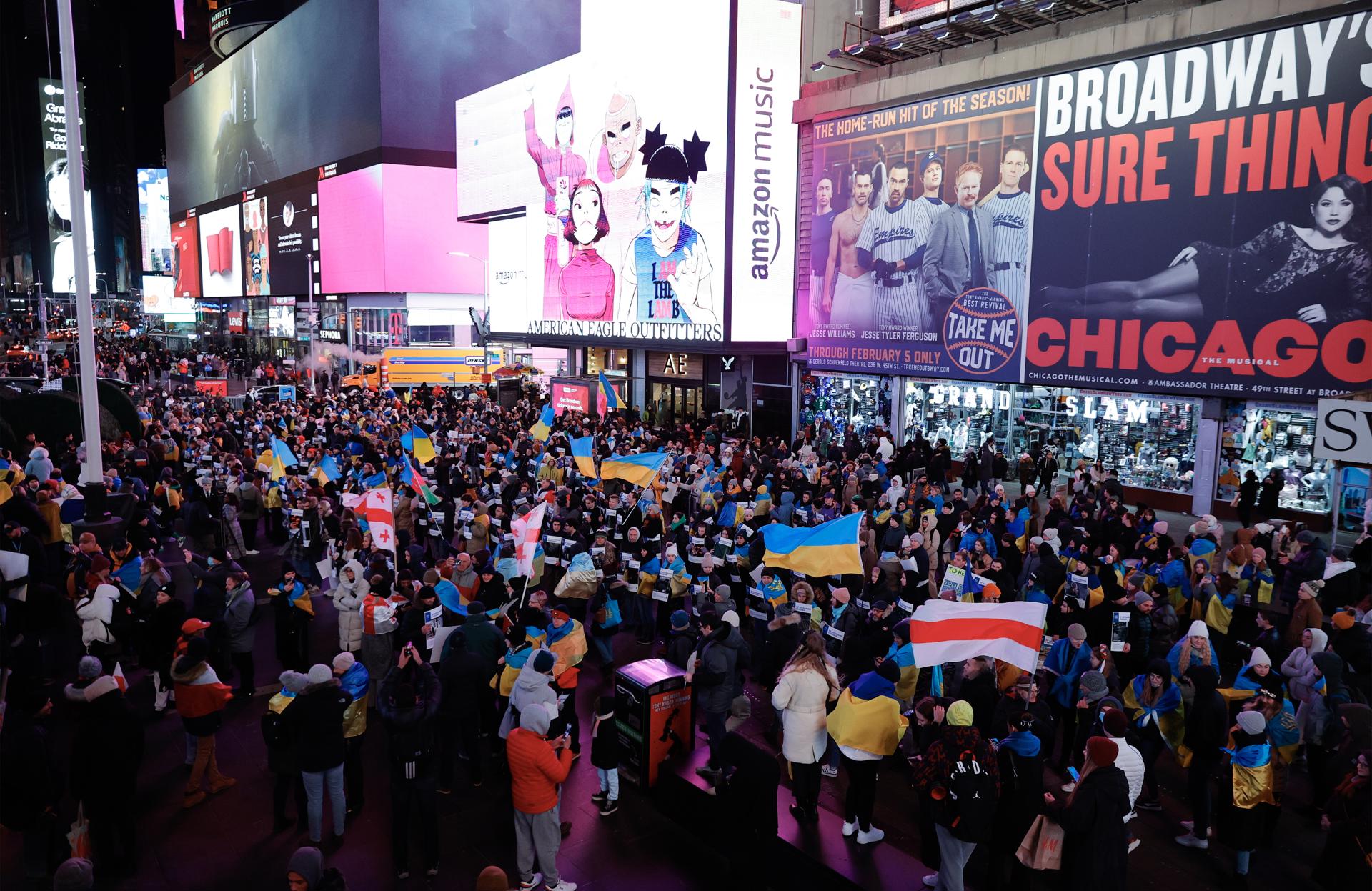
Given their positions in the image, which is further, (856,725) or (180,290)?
(180,290)

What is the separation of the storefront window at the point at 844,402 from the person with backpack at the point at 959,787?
21231 millimetres

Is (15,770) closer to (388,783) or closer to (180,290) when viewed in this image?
(388,783)

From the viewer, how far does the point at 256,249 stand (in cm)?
8156

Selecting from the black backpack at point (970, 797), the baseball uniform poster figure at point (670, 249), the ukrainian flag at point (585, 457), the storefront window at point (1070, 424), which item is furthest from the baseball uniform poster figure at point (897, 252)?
the black backpack at point (970, 797)

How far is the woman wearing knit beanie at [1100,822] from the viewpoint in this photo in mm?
6188

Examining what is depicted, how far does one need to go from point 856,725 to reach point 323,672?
4.39 metres

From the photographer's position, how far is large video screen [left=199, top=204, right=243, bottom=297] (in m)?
85.7

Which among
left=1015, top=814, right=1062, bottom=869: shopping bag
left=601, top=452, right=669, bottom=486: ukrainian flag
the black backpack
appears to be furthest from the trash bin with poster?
left=601, top=452, right=669, bottom=486: ukrainian flag

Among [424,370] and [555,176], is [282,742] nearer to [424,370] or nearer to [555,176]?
[555,176]

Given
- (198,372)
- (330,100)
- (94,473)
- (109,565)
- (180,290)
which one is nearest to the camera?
(109,565)

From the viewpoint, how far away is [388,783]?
9.08 m

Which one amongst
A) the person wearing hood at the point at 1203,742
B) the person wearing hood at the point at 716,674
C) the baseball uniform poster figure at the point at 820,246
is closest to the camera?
the person wearing hood at the point at 1203,742

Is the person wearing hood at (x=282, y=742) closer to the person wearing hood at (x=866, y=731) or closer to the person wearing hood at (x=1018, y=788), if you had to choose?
the person wearing hood at (x=866, y=731)

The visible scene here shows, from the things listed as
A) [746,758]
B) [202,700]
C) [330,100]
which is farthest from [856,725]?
[330,100]
